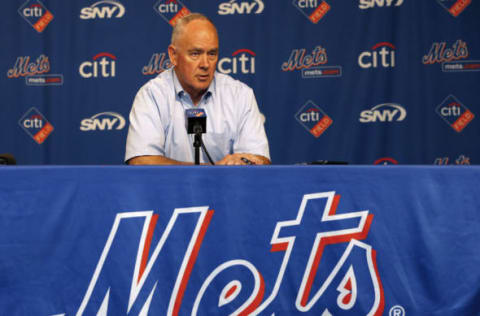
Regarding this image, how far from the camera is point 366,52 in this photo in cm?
338

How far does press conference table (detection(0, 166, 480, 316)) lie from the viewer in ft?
3.57

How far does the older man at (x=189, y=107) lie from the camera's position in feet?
6.38

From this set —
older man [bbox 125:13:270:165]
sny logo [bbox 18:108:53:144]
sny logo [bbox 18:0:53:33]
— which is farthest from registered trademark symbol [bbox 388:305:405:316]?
sny logo [bbox 18:0:53:33]

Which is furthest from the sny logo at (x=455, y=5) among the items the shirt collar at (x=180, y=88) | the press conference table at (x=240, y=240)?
the press conference table at (x=240, y=240)

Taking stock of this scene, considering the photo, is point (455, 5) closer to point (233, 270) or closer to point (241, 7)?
point (241, 7)

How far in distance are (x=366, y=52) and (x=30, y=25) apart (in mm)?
2500

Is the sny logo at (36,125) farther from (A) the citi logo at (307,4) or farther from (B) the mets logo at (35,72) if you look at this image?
(A) the citi logo at (307,4)

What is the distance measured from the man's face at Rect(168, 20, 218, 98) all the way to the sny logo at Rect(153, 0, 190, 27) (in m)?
1.59

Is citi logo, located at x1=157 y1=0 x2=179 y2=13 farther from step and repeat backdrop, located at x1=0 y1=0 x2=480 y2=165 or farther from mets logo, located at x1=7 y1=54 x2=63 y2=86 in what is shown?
mets logo, located at x1=7 y1=54 x2=63 y2=86

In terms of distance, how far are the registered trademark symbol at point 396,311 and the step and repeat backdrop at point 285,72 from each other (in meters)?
2.33

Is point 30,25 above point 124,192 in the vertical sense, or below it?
above

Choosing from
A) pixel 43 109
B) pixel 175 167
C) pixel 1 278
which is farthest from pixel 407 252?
pixel 43 109

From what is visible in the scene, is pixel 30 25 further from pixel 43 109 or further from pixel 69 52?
pixel 43 109

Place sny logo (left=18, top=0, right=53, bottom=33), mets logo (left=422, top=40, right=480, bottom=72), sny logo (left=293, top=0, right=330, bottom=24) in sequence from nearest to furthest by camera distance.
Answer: mets logo (left=422, top=40, right=480, bottom=72)
sny logo (left=293, top=0, right=330, bottom=24)
sny logo (left=18, top=0, right=53, bottom=33)
